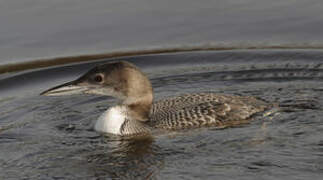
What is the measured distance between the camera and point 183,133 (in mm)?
8562

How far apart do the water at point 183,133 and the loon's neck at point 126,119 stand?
0.19m

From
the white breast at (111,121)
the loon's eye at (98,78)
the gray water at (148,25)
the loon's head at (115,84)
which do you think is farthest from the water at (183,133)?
the loon's eye at (98,78)

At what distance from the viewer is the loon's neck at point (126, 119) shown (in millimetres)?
8867

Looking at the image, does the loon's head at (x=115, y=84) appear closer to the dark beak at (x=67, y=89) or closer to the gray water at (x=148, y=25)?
the dark beak at (x=67, y=89)

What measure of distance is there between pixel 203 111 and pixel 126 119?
0.97 meters

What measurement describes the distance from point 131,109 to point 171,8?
155 inches

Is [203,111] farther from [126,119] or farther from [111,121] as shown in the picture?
[111,121]

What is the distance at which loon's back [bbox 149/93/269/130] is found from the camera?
28.7 ft

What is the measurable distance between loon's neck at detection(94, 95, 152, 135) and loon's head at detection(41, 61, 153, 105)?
6 centimetres

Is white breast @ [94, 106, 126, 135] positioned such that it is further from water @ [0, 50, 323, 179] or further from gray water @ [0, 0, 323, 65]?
gray water @ [0, 0, 323, 65]

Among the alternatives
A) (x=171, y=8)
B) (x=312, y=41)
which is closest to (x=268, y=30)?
(x=312, y=41)

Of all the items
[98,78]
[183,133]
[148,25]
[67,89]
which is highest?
[148,25]

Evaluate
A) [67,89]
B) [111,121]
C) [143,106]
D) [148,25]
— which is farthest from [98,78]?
[148,25]

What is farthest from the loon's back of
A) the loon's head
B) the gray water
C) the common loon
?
the gray water
